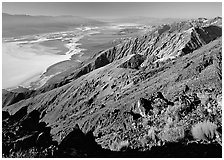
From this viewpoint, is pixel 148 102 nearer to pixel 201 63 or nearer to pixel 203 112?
pixel 203 112

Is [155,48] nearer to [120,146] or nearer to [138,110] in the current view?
[138,110]

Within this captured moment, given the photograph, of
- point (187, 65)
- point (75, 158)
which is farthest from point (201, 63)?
point (75, 158)

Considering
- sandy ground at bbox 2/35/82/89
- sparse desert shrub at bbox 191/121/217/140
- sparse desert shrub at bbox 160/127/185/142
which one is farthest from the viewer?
sandy ground at bbox 2/35/82/89

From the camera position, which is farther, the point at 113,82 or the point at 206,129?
the point at 113,82

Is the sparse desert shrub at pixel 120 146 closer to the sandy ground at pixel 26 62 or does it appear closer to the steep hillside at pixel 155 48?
the steep hillside at pixel 155 48

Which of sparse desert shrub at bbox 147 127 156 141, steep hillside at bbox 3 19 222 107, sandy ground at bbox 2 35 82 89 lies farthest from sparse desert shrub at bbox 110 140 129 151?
sandy ground at bbox 2 35 82 89

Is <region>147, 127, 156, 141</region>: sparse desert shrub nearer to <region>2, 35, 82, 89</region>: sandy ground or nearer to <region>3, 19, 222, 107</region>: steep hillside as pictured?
<region>3, 19, 222, 107</region>: steep hillside

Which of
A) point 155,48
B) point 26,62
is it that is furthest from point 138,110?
point 26,62
